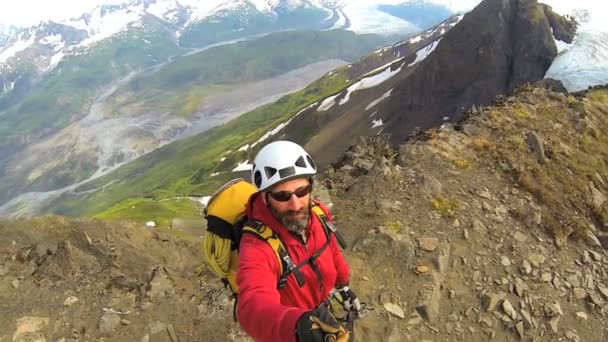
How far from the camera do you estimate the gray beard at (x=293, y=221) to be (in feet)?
24.0

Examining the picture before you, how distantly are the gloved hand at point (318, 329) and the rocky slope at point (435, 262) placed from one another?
275 inches

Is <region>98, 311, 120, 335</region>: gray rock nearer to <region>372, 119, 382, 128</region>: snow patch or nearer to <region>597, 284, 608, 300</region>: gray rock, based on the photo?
<region>597, 284, 608, 300</region>: gray rock

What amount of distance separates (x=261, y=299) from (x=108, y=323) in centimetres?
910

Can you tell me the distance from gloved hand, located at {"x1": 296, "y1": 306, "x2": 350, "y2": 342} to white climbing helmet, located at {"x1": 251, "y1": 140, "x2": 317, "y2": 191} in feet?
8.38

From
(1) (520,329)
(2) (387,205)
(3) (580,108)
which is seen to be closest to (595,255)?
(1) (520,329)

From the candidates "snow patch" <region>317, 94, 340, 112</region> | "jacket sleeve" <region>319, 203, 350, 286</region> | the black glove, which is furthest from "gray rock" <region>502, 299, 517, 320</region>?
"snow patch" <region>317, 94, 340, 112</region>

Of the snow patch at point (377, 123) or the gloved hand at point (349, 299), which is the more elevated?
the gloved hand at point (349, 299)

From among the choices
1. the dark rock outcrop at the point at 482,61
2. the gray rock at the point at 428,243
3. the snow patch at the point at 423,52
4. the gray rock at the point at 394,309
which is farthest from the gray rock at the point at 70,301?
the snow patch at the point at 423,52

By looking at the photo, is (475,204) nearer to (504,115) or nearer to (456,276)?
(456,276)

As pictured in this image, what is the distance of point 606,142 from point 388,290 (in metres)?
15.1

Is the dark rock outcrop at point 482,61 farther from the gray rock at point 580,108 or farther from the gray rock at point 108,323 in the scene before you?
the gray rock at point 108,323

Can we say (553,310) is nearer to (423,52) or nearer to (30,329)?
(30,329)

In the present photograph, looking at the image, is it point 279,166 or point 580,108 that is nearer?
point 279,166

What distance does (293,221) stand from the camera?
7324 mm
